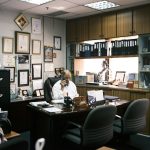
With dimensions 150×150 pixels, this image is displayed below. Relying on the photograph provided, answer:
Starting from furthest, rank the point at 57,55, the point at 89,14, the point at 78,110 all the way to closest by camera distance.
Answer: the point at 57,55
the point at 89,14
the point at 78,110

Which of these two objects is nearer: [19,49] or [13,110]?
[13,110]

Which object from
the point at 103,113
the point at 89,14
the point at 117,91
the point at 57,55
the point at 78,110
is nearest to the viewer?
the point at 103,113

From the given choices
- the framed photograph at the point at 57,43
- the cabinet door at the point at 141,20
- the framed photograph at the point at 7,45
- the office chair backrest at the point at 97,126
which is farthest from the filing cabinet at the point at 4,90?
the cabinet door at the point at 141,20

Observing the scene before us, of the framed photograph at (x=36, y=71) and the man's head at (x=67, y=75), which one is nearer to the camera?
the man's head at (x=67, y=75)

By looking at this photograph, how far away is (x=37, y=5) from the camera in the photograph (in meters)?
4.59

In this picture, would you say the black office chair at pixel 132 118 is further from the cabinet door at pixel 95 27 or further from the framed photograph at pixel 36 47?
the framed photograph at pixel 36 47

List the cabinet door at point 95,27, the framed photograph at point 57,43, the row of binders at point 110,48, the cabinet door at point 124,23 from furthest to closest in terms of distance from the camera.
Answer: the framed photograph at point 57,43 → the cabinet door at point 95,27 → the row of binders at point 110,48 → the cabinet door at point 124,23

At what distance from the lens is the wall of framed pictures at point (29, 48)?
4926 mm

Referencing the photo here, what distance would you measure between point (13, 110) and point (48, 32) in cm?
212

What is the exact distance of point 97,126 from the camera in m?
2.86

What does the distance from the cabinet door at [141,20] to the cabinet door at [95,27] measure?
877 millimetres

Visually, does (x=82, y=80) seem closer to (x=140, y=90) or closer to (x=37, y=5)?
(x=140, y=90)

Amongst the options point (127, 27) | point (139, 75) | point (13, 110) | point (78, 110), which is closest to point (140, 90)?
point (139, 75)

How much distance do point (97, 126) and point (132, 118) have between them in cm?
77
